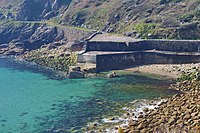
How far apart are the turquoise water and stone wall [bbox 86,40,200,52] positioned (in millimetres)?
8607

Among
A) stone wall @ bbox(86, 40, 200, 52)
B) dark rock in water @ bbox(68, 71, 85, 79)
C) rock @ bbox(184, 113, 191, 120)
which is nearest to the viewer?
rock @ bbox(184, 113, 191, 120)

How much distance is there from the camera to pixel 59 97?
50.3 meters

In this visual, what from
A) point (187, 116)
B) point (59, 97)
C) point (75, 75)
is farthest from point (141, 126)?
point (75, 75)

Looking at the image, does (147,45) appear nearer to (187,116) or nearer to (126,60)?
(126,60)

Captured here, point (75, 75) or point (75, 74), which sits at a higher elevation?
point (75, 74)

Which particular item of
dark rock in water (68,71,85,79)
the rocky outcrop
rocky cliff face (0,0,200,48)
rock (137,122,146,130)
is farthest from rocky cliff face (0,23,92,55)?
rock (137,122,146,130)

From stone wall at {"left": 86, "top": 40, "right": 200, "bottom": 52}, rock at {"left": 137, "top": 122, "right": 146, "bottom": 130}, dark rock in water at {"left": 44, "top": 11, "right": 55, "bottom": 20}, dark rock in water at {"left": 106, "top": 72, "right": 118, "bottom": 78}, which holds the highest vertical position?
Answer: dark rock in water at {"left": 44, "top": 11, "right": 55, "bottom": 20}

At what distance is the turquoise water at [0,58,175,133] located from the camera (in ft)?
131

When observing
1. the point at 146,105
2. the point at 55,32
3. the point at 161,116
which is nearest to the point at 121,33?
the point at 55,32

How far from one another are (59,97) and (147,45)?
929 inches

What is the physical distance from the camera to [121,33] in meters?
78.2

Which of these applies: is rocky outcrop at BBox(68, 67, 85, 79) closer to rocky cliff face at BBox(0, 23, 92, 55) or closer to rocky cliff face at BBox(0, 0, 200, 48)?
rocky cliff face at BBox(0, 0, 200, 48)

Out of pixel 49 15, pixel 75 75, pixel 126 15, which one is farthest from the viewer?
pixel 49 15

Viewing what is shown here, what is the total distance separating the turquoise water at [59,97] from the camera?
131 ft
